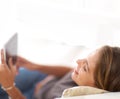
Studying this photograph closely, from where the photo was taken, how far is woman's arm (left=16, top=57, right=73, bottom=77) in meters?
1.50

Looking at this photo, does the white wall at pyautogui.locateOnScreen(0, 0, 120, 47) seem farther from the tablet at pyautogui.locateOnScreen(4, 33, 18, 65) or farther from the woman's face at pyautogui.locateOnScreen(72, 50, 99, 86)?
the woman's face at pyautogui.locateOnScreen(72, 50, 99, 86)

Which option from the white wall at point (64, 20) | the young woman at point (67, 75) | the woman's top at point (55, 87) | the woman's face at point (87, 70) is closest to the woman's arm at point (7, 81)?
the young woman at point (67, 75)

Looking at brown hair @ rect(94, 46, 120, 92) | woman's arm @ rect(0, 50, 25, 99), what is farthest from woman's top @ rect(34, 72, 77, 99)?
brown hair @ rect(94, 46, 120, 92)

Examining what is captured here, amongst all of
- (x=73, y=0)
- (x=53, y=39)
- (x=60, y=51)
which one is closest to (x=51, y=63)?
(x=60, y=51)

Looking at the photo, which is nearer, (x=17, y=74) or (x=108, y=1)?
(x=17, y=74)

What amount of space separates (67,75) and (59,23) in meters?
0.38

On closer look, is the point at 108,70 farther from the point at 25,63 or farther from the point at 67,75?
the point at 25,63

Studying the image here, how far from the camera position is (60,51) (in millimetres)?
1616

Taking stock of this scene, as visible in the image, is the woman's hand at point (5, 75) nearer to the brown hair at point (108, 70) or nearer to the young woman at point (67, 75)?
the young woman at point (67, 75)

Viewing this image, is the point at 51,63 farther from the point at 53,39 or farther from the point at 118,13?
the point at 118,13

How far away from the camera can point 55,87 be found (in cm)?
138

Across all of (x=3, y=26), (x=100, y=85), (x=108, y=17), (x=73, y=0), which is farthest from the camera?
(x=3, y=26)

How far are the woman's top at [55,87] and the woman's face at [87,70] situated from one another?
182mm

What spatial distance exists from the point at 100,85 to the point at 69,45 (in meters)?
0.56
